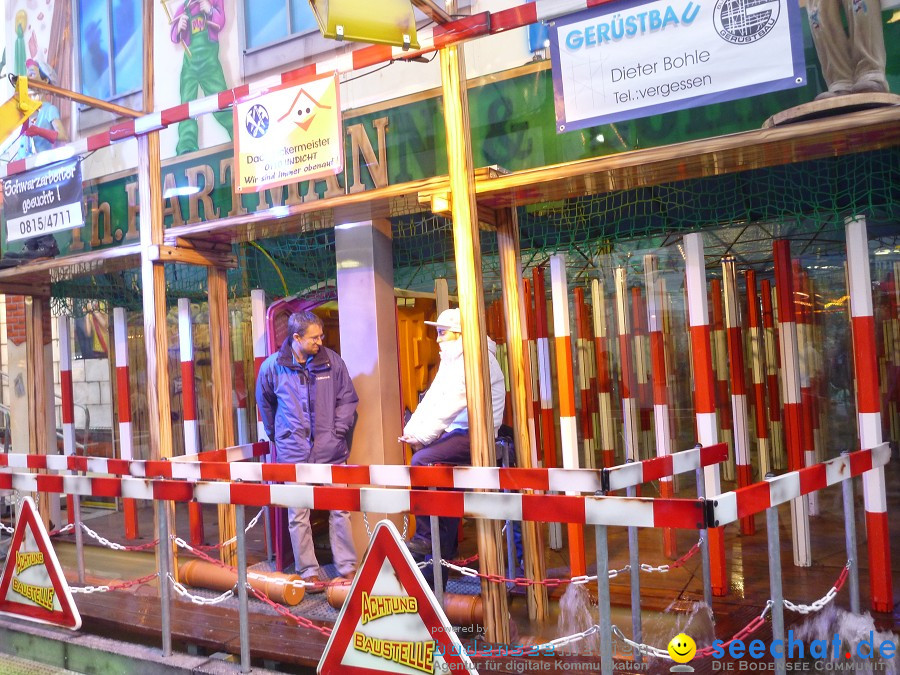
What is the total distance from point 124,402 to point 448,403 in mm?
3686

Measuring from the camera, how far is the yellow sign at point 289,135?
15.3ft

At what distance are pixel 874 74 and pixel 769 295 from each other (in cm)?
321

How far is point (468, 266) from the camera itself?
4152 millimetres

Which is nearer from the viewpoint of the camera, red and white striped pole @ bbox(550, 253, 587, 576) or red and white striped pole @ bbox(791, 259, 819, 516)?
red and white striped pole @ bbox(550, 253, 587, 576)

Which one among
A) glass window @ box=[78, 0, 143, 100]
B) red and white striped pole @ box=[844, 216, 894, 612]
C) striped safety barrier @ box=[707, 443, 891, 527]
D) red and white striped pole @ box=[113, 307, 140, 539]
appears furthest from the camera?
red and white striped pole @ box=[113, 307, 140, 539]

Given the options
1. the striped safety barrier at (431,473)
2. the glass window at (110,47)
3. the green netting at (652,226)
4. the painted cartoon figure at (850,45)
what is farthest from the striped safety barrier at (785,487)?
the glass window at (110,47)

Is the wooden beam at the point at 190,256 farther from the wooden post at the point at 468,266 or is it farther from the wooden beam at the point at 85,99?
the wooden post at the point at 468,266

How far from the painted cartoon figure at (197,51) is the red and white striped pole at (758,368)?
12.7 feet

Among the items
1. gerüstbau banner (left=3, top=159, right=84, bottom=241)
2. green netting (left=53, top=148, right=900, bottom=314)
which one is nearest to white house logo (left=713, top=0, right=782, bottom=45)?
green netting (left=53, top=148, right=900, bottom=314)

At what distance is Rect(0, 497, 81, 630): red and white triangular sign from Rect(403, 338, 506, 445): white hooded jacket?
202 centimetres

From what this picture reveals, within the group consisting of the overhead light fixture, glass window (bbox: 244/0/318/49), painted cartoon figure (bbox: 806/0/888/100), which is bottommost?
painted cartoon figure (bbox: 806/0/888/100)

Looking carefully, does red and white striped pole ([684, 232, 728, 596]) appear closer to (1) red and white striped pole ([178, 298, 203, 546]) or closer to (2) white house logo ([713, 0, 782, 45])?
(2) white house logo ([713, 0, 782, 45])

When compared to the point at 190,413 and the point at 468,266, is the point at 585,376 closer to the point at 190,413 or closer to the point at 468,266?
the point at 468,266

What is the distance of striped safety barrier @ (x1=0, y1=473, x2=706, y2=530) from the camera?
9.33 feet
